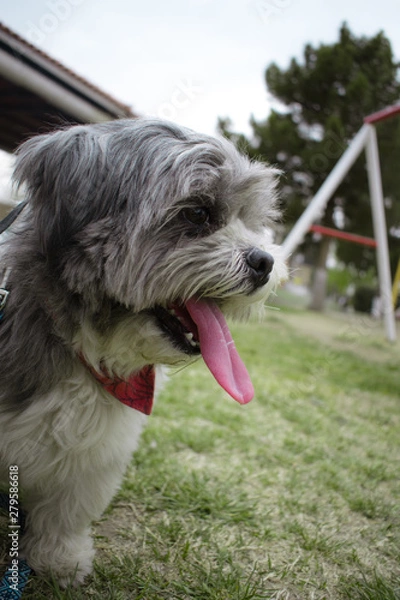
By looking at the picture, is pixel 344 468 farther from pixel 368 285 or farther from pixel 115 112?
pixel 368 285

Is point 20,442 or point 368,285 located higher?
point 368,285

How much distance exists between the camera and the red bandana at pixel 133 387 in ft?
5.38

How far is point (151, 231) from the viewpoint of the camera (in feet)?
5.04

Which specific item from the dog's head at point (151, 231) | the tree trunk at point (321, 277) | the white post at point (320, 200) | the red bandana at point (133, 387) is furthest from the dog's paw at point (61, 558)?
the tree trunk at point (321, 277)

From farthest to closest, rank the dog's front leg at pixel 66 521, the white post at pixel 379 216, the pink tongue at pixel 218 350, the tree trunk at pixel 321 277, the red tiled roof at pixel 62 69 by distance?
the tree trunk at pixel 321 277, the white post at pixel 379 216, the red tiled roof at pixel 62 69, the dog's front leg at pixel 66 521, the pink tongue at pixel 218 350

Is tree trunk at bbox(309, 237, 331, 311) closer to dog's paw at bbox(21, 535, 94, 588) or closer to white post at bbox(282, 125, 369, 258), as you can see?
white post at bbox(282, 125, 369, 258)

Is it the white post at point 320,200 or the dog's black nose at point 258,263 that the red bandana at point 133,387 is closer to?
the dog's black nose at point 258,263

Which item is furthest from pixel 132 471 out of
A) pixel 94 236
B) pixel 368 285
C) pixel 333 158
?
pixel 368 285

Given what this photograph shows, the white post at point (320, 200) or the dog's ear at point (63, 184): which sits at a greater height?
the white post at point (320, 200)

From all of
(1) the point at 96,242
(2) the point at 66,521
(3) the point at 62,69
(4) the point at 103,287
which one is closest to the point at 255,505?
(2) the point at 66,521

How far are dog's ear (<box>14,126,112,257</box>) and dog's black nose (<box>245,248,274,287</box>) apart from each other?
55 cm

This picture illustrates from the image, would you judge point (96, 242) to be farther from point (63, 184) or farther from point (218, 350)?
point (218, 350)

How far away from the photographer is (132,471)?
100 inches

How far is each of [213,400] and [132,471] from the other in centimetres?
146
